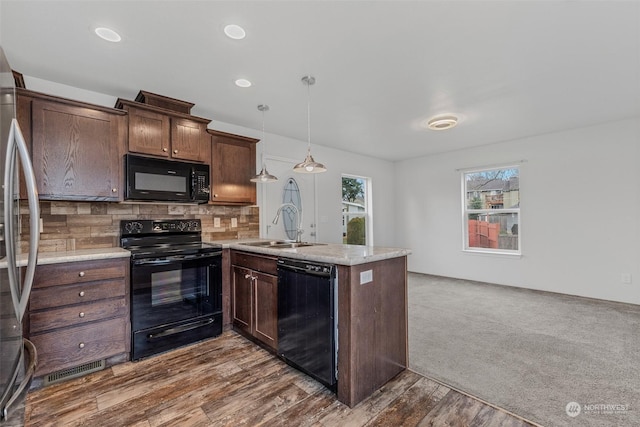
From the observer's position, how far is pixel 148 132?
282 centimetres

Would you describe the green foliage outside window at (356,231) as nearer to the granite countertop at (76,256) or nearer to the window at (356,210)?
the window at (356,210)

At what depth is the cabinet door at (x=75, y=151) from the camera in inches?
91.4

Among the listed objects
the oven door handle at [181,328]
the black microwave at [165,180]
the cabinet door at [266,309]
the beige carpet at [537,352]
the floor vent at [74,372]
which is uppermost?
the black microwave at [165,180]

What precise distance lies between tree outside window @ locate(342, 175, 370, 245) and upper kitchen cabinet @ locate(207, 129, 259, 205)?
2315 mm

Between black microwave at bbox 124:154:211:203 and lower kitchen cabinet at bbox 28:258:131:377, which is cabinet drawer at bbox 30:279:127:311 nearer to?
lower kitchen cabinet at bbox 28:258:131:377

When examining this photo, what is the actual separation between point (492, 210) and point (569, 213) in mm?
1056

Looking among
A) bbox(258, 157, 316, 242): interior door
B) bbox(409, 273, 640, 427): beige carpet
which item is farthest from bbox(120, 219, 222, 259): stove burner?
bbox(409, 273, 640, 427): beige carpet

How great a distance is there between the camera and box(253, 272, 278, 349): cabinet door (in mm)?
2462

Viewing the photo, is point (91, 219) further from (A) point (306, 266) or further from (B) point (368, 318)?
(B) point (368, 318)

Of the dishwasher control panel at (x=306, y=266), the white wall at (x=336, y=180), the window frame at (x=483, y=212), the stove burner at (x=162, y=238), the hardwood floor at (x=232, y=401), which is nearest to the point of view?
the hardwood floor at (x=232, y=401)

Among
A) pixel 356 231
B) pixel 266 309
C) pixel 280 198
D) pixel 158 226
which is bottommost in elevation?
pixel 266 309

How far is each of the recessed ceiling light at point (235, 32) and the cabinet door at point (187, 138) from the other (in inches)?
52.6

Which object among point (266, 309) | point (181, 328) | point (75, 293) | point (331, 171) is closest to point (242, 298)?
point (266, 309)

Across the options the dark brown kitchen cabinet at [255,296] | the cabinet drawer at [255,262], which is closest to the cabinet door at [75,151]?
the cabinet drawer at [255,262]
